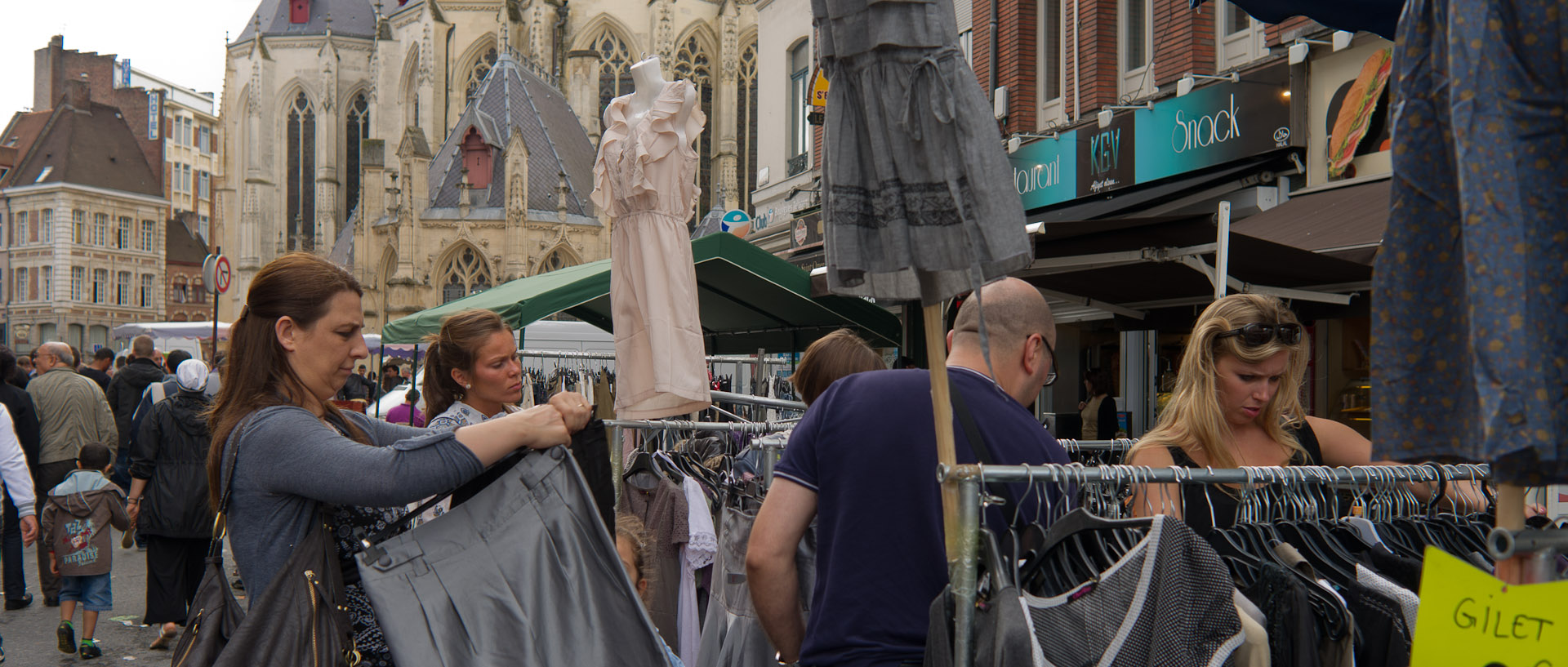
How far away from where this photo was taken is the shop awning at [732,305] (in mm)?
7844

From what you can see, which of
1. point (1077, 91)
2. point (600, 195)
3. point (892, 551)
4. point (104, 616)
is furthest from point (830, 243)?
point (1077, 91)

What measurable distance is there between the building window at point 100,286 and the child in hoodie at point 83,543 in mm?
63735

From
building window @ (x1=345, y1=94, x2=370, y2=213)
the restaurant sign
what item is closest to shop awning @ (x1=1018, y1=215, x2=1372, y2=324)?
the restaurant sign

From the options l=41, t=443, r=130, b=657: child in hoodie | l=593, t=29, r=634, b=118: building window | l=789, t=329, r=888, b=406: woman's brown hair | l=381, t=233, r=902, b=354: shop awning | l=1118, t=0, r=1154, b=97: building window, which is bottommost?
l=41, t=443, r=130, b=657: child in hoodie

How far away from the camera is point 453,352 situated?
13.5 feet

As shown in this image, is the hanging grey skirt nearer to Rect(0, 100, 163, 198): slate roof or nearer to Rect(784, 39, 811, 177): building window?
Rect(784, 39, 811, 177): building window

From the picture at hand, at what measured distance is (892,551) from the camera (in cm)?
245

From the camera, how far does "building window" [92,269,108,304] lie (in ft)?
204

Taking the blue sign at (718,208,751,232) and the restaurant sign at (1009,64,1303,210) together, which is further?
the blue sign at (718,208,751,232)

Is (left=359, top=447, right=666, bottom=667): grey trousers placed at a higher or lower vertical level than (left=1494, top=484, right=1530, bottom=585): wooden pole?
lower

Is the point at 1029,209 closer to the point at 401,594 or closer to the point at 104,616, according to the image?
the point at 104,616

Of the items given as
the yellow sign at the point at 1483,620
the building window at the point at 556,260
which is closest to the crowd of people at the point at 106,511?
the yellow sign at the point at 1483,620

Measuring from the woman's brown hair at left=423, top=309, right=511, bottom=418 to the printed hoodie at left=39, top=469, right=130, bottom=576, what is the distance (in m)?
4.13

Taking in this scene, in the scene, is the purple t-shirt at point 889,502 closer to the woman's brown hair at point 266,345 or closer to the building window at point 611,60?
the woman's brown hair at point 266,345
